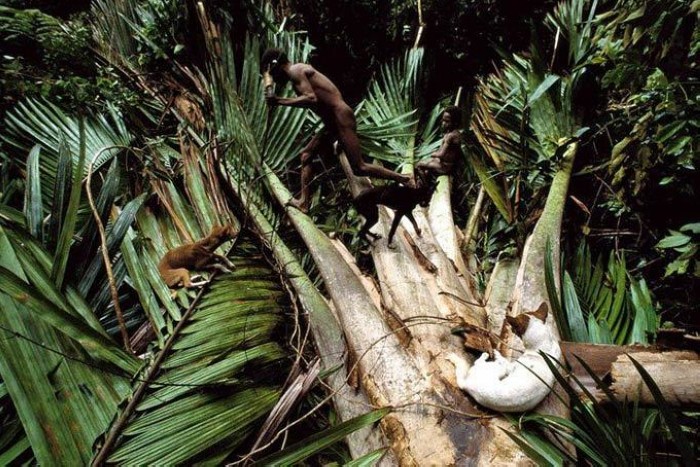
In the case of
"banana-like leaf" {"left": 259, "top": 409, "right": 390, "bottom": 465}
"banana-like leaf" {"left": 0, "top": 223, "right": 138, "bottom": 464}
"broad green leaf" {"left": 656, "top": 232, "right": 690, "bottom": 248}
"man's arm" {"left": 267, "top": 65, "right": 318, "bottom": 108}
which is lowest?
"banana-like leaf" {"left": 259, "top": 409, "right": 390, "bottom": 465}

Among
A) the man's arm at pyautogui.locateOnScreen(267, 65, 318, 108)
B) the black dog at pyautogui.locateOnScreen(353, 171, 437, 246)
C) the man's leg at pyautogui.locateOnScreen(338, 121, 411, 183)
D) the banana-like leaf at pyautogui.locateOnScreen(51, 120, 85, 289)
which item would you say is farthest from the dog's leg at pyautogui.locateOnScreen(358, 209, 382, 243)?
the banana-like leaf at pyautogui.locateOnScreen(51, 120, 85, 289)

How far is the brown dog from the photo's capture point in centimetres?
162

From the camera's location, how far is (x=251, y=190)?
2.33 meters

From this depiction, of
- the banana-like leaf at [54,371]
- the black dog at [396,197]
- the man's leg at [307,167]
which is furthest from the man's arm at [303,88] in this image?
the banana-like leaf at [54,371]

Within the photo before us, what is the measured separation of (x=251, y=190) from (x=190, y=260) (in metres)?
0.68

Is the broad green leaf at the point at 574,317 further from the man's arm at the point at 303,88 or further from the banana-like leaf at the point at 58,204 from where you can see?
the banana-like leaf at the point at 58,204

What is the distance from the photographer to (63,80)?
2830 millimetres

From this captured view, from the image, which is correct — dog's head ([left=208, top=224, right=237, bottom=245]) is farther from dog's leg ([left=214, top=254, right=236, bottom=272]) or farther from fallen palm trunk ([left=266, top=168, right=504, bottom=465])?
fallen palm trunk ([left=266, top=168, right=504, bottom=465])

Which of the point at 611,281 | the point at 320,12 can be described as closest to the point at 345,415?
the point at 611,281

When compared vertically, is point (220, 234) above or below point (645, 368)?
above

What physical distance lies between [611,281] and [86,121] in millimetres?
2901

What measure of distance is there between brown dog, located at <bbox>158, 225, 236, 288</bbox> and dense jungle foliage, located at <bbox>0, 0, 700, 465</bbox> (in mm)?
67

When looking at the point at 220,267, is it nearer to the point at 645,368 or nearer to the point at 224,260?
the point at 224,260

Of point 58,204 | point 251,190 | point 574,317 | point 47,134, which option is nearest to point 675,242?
point 574,317
